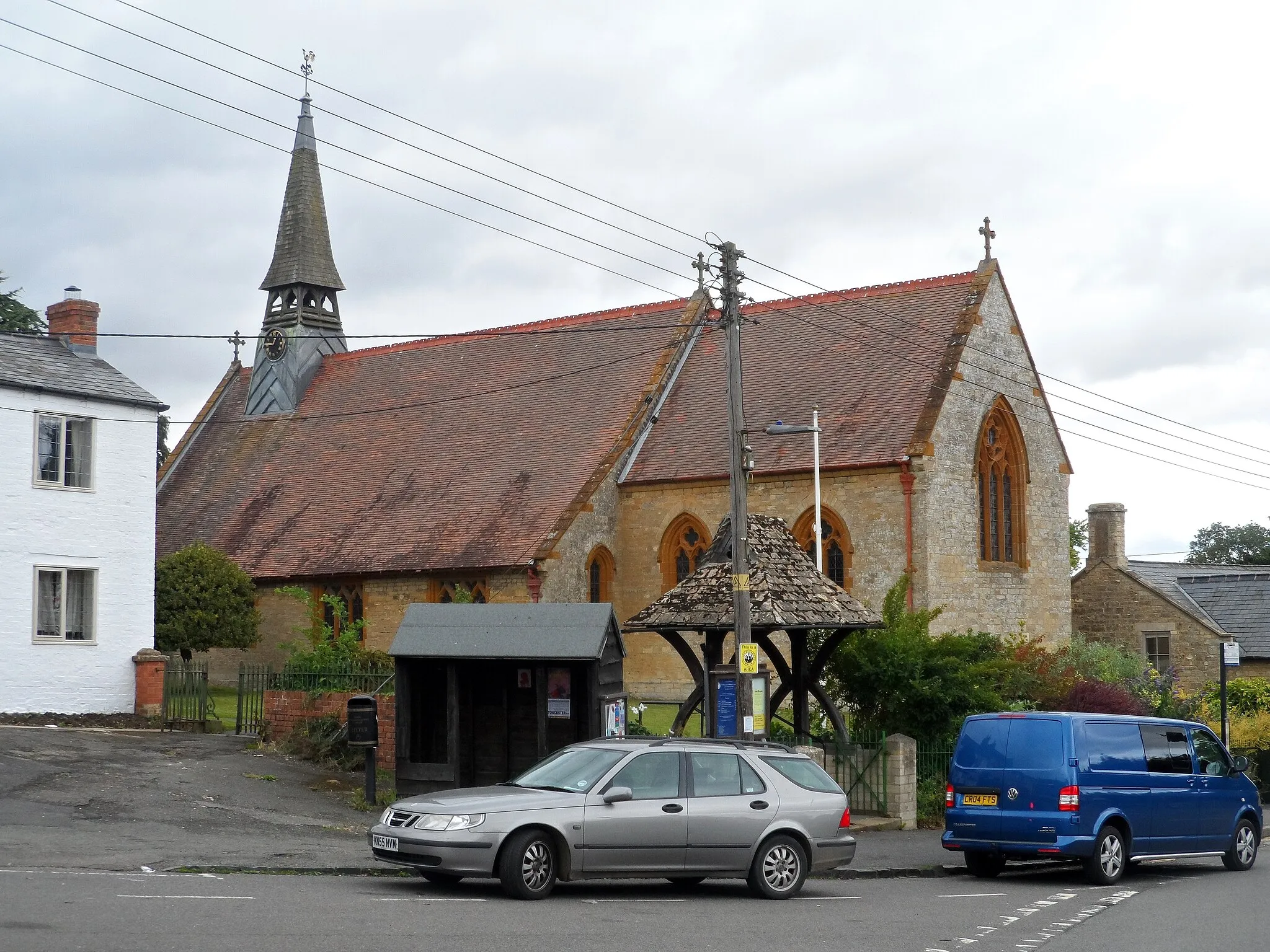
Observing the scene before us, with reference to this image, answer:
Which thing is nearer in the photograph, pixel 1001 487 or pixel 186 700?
pixel 186 700

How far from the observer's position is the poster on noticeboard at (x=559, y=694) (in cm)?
1931

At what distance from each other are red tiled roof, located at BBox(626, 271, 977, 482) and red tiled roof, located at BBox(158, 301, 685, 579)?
1338 mm

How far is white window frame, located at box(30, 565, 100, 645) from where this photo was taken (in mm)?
24688

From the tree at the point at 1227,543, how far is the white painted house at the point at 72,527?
88866 mm

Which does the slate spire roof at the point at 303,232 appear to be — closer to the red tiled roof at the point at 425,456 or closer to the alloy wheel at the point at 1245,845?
the red tiled roof at the point at 425,456

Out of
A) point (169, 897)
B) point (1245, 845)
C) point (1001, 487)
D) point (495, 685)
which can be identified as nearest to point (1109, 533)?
point (1001, 487)

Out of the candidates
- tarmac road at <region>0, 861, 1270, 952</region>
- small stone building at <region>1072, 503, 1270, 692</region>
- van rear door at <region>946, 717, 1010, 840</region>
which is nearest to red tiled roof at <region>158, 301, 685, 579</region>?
small stone building at <region>1072, 503, 1270, 692</region>

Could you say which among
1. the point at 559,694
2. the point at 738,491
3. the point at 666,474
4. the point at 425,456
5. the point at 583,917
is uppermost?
the point at 425,456

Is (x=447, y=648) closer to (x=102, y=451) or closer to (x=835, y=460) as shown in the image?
(x=102, y=451)

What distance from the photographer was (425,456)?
3703cm

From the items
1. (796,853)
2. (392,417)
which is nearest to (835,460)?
(392,417)

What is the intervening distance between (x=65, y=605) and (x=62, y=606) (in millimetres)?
110

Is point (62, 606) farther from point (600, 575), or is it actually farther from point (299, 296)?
point (299, 296)

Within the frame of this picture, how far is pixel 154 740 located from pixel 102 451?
601 cm
